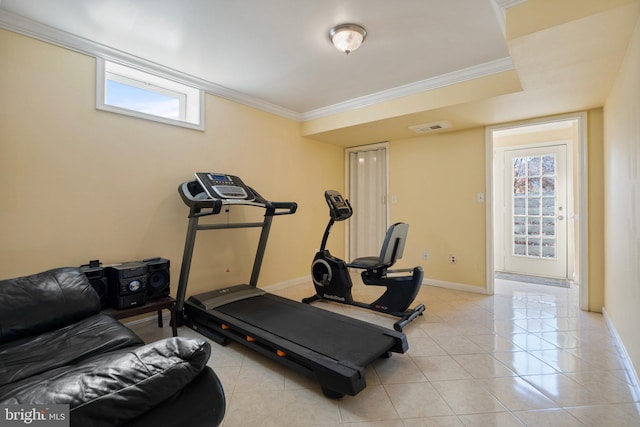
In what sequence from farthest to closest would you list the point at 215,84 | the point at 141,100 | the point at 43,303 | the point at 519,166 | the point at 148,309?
1. the point at 519,166
2. the point at 215,84
3. the point at 141,100
4. the point at 148,309
5. the point at 43,303

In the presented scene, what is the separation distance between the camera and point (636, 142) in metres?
1.94

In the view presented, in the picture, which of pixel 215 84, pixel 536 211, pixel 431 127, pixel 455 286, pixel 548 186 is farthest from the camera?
pixel 536 211

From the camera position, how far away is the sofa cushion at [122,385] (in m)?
0.84

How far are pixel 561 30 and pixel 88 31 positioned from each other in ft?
11.1

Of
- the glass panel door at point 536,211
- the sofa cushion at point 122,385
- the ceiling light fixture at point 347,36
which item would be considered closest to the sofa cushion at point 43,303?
the sofa cushion at point 122,385

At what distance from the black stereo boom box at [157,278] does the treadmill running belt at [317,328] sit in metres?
0.52

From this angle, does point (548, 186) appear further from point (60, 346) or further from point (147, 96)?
point (60, 346)

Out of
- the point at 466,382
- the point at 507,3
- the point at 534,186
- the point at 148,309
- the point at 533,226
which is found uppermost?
the point at 507,3

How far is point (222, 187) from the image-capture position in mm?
2926

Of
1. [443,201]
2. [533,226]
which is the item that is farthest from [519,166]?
[443,201]

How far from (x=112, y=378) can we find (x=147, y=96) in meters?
3.00

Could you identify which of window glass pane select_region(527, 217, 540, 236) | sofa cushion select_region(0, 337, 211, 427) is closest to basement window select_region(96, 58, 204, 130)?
sofa cushion select_region(0, 337, 211, 427)

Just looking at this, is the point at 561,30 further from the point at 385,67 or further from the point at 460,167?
the point at 460,167

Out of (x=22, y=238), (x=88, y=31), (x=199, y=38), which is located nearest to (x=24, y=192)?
(x=22, y=238)
